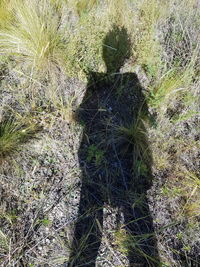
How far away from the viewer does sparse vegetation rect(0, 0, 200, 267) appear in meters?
1.42

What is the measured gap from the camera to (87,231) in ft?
4.72

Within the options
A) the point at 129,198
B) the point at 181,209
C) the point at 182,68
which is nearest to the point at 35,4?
the point at 182,68

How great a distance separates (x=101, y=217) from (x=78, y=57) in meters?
1.67

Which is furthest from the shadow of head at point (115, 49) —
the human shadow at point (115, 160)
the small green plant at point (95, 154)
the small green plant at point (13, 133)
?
the small green plant at point (13, 133)

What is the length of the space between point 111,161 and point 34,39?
1532 millimetres

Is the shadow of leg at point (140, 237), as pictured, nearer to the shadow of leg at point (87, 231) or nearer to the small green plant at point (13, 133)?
the shadow of leg at point (87, 231)

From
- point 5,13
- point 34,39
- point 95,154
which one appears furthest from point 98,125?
point 5,13

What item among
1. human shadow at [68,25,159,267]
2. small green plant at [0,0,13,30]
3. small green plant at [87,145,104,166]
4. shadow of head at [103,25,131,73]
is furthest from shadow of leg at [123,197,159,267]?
small green plant at [0,0,13,30]

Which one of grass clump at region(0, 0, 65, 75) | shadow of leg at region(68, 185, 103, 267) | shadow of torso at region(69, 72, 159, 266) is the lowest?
shadow of leg at region(68, 185, 103, 267)

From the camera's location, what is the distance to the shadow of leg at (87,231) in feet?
4.40

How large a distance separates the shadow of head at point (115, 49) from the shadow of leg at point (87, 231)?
139cm

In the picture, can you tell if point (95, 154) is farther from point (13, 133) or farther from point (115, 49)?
point (115, 49)

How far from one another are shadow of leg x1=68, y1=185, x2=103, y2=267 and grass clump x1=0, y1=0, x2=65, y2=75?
1411 mm

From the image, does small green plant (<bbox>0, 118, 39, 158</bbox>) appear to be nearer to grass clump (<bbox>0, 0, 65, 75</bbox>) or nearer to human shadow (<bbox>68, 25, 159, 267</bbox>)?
human shadow (<bbox>68, 25, 159, 267</bbox>)
